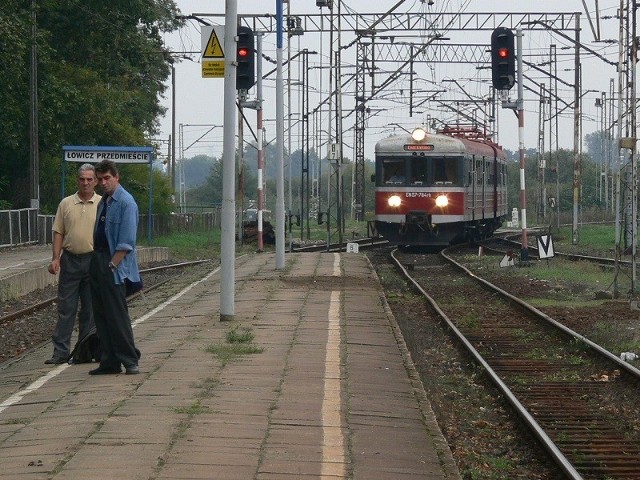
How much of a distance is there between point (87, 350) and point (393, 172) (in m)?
23.7

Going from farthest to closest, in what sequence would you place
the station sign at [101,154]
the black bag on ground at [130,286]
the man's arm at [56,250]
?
the station sign at [101,154] < the man's arm at [56,250] < the black bag on ground at [130,286]

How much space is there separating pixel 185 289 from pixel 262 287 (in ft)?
5.04

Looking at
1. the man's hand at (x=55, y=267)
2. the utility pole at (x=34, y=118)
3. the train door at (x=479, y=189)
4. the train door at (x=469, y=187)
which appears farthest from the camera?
the train door at (x=479, y=189)

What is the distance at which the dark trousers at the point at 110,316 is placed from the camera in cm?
1005

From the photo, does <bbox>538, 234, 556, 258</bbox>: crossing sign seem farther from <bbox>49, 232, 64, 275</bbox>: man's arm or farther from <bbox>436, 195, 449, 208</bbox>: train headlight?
Answer: <bbox>49, 232, 64, 275</bbox>: man's arm

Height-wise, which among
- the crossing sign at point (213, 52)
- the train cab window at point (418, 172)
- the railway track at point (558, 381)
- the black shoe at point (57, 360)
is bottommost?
the railway track at point (558, 381)

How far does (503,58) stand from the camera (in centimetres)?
2589

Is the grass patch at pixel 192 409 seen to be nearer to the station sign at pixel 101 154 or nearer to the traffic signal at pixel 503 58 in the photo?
the traffic signal at pixel 503 58

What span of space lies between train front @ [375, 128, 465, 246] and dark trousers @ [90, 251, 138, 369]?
23990 mm

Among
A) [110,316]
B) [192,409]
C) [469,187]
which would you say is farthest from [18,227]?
[192,409]

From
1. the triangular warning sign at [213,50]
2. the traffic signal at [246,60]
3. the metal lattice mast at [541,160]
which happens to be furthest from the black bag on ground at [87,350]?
the metal lattice mast at [541,160]

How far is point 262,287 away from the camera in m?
19.8

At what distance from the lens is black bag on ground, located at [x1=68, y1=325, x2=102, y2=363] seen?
35.9 ft

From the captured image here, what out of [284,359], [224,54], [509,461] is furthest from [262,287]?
[509,461]
